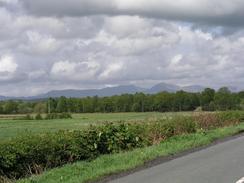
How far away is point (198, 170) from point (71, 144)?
429 centimetres

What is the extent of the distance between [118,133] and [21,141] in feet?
20.4

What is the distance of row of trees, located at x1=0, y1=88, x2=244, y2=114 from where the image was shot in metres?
126

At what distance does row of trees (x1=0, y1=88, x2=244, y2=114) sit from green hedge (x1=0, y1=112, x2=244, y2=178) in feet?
289

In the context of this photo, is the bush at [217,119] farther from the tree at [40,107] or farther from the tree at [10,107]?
the tree at [10,107]

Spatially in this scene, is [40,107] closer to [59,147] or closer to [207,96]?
[207,96]

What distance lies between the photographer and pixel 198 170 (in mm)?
14312

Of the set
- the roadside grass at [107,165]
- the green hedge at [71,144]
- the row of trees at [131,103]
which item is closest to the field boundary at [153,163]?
the roadside grass at [107,165]

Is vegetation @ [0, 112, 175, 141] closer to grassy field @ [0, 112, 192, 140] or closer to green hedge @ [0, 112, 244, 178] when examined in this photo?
grassy field @ [0, 112, 192, 140]

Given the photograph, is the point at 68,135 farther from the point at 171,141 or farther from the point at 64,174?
the point at 171,141

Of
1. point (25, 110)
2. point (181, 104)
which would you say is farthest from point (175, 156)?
point (25, 110)

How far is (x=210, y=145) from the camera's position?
75.7 feet

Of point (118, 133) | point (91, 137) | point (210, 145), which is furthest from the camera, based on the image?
point (210, 145)

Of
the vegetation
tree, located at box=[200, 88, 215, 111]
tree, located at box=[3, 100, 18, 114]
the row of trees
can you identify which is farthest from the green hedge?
tree, located at box=[3, 100, 18, 114]

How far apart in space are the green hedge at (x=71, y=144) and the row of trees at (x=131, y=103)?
88006 millimetres
